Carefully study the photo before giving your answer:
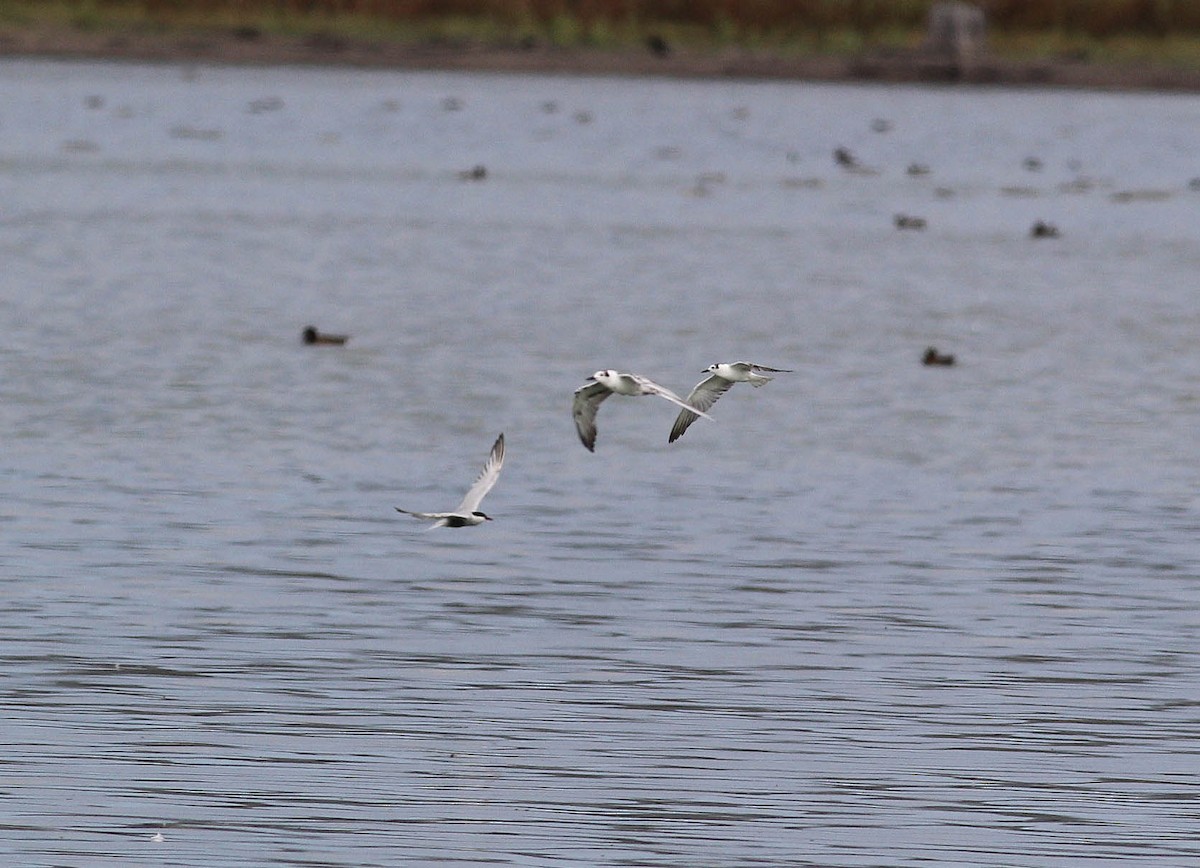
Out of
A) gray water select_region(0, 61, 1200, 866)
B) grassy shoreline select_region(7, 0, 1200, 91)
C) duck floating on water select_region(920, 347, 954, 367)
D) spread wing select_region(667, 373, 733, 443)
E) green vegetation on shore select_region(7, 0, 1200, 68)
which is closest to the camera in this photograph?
gray water select_region(0, 61, 1200, 866)

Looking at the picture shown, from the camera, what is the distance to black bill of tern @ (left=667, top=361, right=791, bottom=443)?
37.5 feet

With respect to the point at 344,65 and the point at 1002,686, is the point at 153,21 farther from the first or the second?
the point at 1002,686

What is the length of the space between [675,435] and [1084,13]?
54673mm

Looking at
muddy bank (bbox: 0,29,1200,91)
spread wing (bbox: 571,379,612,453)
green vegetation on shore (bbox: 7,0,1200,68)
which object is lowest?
muddy bank (bbox: 0,29,1200,91)

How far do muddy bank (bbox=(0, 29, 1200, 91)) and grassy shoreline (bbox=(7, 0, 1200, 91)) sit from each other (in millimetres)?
32

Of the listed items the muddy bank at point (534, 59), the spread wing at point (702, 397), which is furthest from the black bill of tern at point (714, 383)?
the muddy bank at point (534, 59)

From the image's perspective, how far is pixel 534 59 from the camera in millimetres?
61938

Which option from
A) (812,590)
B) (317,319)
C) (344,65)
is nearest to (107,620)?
(812,590)

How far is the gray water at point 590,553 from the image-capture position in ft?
31.2

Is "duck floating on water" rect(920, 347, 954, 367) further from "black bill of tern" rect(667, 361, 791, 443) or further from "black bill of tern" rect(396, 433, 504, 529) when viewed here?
"black bill of tern" rect(396, 433, 504, 529)

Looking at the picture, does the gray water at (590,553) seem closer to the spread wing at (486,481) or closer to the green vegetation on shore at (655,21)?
the spread wing at (486,481)

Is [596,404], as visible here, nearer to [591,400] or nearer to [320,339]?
[591,400]

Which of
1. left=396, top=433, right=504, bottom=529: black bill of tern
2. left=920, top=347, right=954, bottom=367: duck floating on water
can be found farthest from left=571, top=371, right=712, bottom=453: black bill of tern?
left=920, top=347, right=954, bottom=367: duck floating on water

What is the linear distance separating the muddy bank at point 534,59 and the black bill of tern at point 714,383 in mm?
49037
